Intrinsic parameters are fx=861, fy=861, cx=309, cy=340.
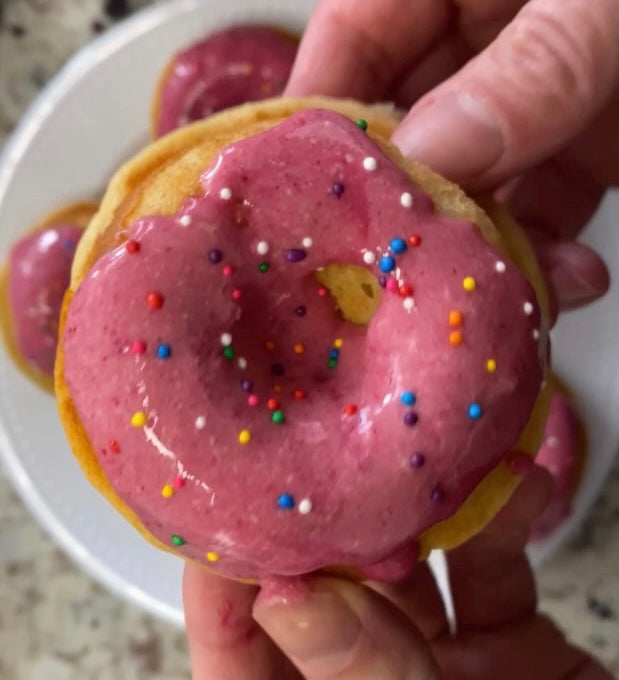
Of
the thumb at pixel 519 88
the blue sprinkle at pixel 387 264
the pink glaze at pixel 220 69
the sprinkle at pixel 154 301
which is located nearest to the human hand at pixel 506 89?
the thumb at pixel 519 88

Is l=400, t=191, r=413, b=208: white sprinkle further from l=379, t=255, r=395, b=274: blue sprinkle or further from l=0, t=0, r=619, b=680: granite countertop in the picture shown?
l=0, t=0, r=619, b=680: granite countertop

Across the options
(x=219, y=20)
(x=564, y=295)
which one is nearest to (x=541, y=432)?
(x=564, y=295)

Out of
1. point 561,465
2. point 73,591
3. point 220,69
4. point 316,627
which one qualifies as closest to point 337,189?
point 316,627

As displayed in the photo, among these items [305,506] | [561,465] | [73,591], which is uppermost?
[305,506]

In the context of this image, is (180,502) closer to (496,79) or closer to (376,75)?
(496,79)

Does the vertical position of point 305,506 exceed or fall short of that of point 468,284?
it falls short

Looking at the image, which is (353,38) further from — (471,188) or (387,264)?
(387,264)
